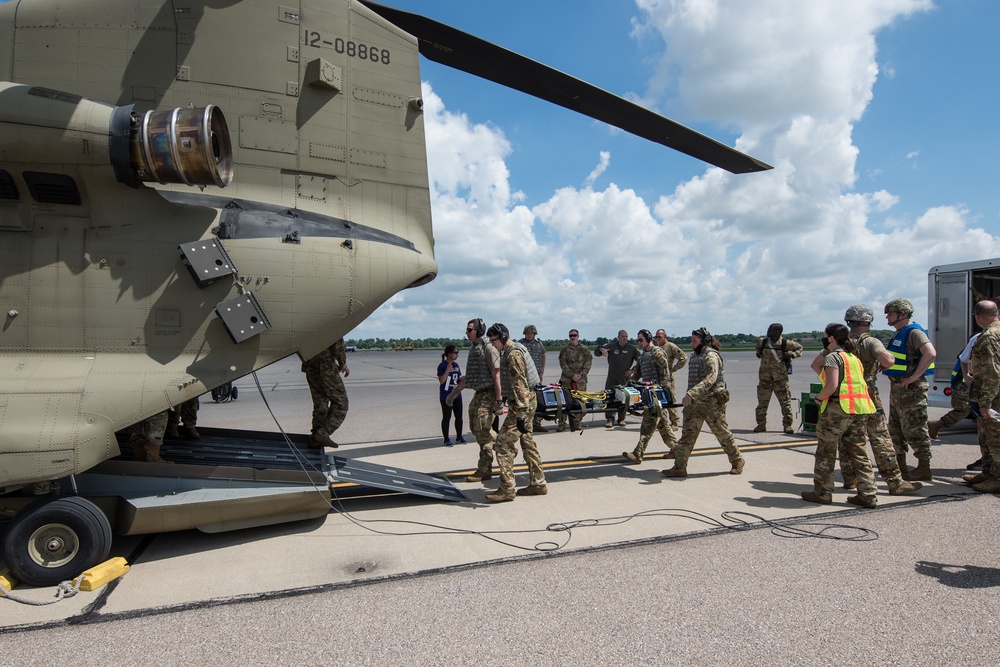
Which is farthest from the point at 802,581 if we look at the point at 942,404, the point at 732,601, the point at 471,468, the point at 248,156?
the point at 942,404

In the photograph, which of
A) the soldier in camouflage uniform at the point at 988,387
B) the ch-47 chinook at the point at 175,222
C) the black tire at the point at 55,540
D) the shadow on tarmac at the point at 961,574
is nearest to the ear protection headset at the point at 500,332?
the ch-47 chinook at the point at 175,222

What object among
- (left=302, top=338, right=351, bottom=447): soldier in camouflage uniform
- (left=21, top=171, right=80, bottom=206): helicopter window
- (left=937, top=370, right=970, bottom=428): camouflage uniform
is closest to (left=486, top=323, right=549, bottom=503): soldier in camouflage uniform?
(left=302, top=338, right=351, bottom=447): soldier in camouflage uniform

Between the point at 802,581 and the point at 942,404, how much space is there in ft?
25.5

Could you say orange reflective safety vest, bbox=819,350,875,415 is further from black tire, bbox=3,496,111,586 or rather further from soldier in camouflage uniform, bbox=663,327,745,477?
black tire, bbox=3,496,111,586

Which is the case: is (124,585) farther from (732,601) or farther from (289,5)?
(289,5)

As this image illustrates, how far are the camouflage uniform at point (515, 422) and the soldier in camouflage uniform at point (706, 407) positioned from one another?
1.82 m

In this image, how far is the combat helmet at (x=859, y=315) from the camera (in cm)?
597

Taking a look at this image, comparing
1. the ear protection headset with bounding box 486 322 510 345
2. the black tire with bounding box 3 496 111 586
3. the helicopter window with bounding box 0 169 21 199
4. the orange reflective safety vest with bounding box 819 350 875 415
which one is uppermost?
the helicopter window with bounding box 0 169 21 199

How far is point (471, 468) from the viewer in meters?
7.19

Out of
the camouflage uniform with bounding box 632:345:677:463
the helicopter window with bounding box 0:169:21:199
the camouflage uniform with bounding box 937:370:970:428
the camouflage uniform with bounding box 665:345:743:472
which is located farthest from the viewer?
the camouflage uniform with bounding box 632:345:677:463

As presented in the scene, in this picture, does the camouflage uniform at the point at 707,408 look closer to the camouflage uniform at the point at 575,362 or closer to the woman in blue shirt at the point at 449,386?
the woman in blue shirt at the point at 449,386

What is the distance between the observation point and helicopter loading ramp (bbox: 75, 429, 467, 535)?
4145 mm

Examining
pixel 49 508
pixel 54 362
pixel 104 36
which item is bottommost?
pixel 49 508

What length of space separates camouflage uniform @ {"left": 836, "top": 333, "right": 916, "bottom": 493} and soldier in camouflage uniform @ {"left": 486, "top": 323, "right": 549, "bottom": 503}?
2.93 m
